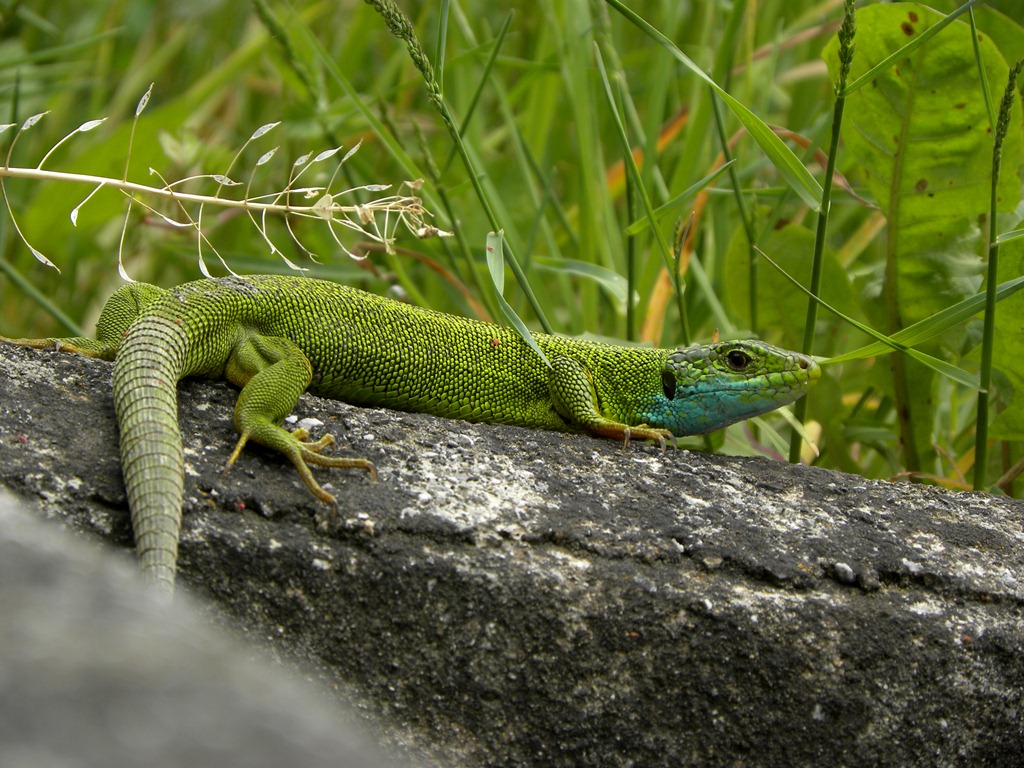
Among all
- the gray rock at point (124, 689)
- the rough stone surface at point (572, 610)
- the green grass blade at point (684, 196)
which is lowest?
the rough stone surface at point (572, 610)

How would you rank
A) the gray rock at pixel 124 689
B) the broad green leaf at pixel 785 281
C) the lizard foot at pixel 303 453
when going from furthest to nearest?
the broad green leaf at pixel 785 281 < the lizard foot at pixel 303 453 < the gray rock at pixel 124 689

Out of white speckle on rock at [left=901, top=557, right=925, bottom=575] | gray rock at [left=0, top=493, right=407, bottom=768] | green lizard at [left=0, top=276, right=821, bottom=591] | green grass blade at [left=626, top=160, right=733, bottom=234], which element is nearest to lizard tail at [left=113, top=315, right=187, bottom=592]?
green lizard at [left=0, top=276, right=821, bottom=591]

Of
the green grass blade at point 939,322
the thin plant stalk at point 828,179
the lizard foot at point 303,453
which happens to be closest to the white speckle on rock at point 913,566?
the green grass blade at point 939,322

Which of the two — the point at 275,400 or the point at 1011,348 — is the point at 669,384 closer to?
the point at 1011,348

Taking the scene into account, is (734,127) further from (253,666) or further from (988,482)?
(253,666)

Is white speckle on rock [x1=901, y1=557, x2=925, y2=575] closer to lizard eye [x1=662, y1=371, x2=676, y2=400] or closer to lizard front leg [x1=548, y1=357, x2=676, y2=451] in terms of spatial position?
lizard front leg [x1=548, y1=357, x2=676, y2=451]

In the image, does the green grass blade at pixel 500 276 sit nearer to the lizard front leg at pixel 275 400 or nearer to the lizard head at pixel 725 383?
the lizard front leg at pixel 275 400
